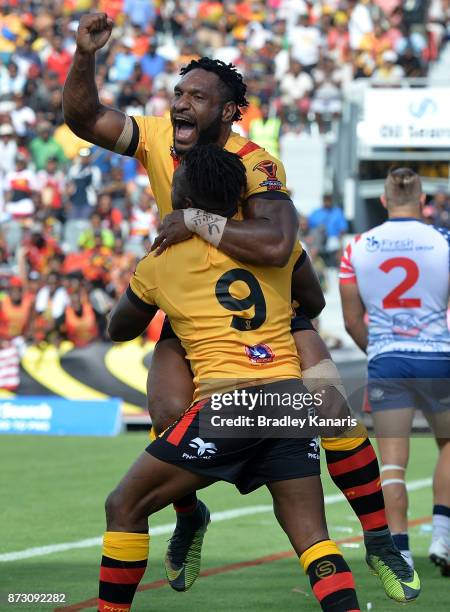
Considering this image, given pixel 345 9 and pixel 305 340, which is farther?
pixel 345 9

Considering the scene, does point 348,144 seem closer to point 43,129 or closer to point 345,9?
point 345,9

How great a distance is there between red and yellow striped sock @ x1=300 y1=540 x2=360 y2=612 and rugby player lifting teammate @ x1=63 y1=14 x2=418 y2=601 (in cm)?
74

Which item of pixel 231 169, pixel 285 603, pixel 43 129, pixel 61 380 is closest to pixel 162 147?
pixel 231 169

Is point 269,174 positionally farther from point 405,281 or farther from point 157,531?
point 157,531

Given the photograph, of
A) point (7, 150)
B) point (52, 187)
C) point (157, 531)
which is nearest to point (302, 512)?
point (157, 531)

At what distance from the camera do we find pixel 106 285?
19.8 m

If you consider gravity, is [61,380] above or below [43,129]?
below

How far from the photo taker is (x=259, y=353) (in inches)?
198

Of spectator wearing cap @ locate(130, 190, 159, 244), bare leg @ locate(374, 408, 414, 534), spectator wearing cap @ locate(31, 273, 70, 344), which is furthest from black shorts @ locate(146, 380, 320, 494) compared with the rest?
spectator wearing cap @ locate(130, 190, 159, 244)

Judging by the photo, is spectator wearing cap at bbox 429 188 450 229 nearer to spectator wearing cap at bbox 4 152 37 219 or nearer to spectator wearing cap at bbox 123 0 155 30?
spectator wearing cap at bbox 4 152 37 219

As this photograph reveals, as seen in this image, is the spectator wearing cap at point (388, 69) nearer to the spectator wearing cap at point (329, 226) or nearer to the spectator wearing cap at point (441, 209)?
the spectator wearing cap at point (329, 226)

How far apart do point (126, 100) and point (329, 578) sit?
1961cm

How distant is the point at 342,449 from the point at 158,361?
0.85 m

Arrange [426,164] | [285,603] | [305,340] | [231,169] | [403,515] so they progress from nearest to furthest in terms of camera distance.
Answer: [231,169]
[305,340]
[285,603]
[403,515]
[426,164]
